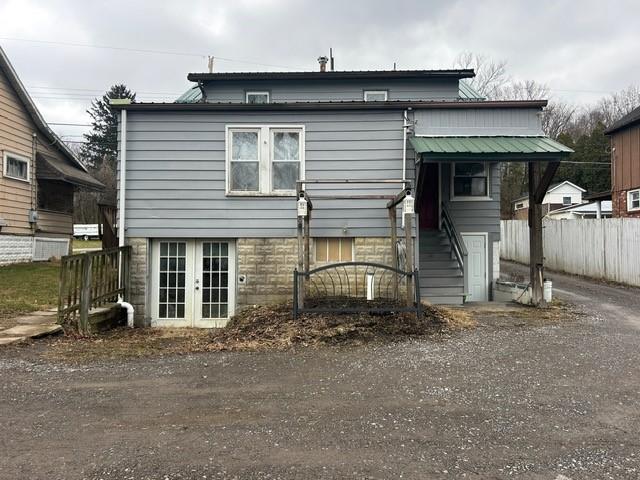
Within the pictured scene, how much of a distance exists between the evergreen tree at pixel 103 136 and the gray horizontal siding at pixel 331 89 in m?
36.9

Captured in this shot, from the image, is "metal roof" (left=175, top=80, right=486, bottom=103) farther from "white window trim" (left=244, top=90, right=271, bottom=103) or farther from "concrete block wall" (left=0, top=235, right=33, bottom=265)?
"concrete block wall" (left=0, top=235, right=33, bottom=265)

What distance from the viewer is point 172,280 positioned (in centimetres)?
951

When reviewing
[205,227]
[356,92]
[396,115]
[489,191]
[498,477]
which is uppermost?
[356,92]

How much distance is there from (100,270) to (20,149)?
10653 millimetres

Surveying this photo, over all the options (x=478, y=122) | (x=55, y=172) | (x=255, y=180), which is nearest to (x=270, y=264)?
(x=255, y=180)

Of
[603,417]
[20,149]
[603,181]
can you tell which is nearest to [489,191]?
[603,417]

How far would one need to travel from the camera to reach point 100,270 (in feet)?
26.6

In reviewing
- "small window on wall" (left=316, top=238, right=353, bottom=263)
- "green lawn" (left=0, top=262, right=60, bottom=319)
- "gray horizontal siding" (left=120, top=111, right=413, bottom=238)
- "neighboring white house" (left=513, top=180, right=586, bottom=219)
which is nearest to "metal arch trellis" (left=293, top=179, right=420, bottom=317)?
"small window on wall" (left=316, top=238, right=353, bottom=263)

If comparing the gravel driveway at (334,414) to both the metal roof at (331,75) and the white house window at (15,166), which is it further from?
the white house window at (15,166)

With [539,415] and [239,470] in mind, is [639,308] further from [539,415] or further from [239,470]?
[239,470]

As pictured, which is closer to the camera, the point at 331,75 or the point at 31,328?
the point at 31,328

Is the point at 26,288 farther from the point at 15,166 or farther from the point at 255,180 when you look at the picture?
the point at 255,180

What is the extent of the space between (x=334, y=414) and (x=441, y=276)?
697 centimetres

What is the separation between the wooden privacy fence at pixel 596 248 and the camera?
522 inches
